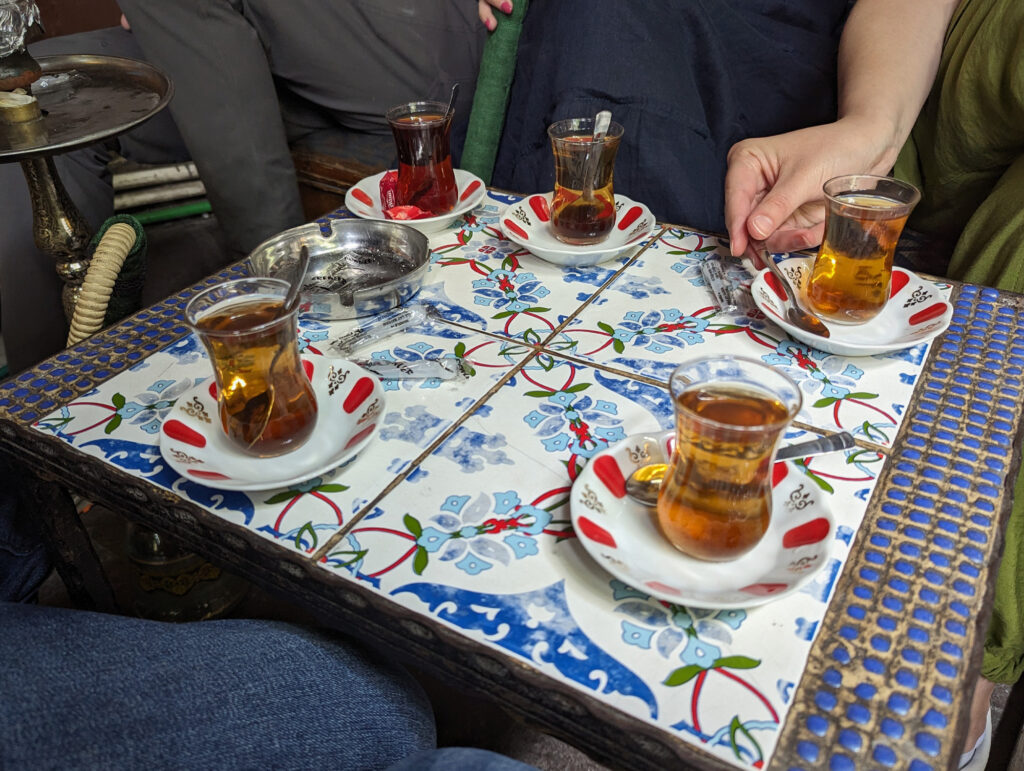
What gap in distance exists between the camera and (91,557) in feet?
3.31

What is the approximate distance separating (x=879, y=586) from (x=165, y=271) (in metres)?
2.18

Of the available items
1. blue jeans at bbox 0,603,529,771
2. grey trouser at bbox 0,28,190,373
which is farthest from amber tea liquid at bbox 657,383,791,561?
grey trouser at bbox 0,28,190,373

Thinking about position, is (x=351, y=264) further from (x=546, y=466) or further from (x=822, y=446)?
(x=822, y=446)

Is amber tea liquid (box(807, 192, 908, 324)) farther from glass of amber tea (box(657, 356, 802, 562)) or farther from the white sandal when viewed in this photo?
the white sandal

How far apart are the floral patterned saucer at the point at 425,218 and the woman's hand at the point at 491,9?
476 millimetres

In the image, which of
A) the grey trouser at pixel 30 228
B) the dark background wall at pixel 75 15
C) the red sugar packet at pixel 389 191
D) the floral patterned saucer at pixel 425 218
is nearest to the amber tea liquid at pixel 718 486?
the floral patterned saucer at pixel 425 218

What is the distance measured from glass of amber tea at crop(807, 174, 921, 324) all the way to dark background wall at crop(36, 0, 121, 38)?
2456 millimetres

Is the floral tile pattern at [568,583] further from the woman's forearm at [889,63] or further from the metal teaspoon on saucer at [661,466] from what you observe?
the woman's forearm at [889,63]

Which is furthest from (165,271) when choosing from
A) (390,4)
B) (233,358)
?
(233,358)

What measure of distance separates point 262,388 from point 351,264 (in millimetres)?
439

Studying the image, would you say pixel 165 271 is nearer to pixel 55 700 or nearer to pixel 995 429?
pixel 55 700

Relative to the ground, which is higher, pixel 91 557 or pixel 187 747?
pixel 187 747

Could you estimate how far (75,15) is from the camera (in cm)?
251

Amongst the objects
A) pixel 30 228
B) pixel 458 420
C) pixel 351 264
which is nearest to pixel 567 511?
pixel 458 420
